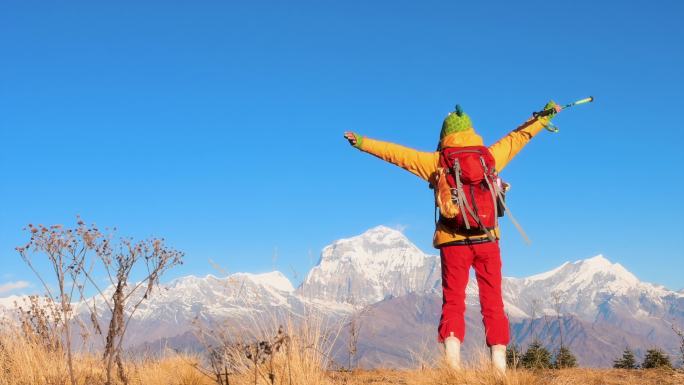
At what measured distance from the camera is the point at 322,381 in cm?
593

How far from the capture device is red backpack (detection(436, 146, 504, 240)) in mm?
7141

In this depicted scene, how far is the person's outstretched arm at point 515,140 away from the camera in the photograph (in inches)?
317

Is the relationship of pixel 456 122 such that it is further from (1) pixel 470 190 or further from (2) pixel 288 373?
(2) pixel 288 373

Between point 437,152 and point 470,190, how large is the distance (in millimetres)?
816

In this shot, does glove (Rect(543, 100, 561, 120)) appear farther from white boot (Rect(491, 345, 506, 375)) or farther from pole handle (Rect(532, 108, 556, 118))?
white boot (Rect(491, 345, 506, 375))

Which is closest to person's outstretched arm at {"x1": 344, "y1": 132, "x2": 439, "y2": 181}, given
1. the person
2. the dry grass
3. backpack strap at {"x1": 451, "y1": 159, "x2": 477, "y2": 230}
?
the person

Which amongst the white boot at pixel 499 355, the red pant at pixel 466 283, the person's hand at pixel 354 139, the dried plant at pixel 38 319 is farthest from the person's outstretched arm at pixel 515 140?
the dried plant at pixel 38 319

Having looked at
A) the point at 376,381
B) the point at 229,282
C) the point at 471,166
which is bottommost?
the point at 376,381

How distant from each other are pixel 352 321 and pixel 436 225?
160 cm

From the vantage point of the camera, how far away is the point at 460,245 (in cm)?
742

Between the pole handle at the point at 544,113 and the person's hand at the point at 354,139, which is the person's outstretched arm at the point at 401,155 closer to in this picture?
the person's hand at the point at 354,139

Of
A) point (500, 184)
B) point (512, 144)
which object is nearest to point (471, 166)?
point (500, 184)

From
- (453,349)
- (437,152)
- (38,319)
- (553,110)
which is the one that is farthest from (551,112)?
(38,319)

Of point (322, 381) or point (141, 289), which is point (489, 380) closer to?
point (322, 381)
